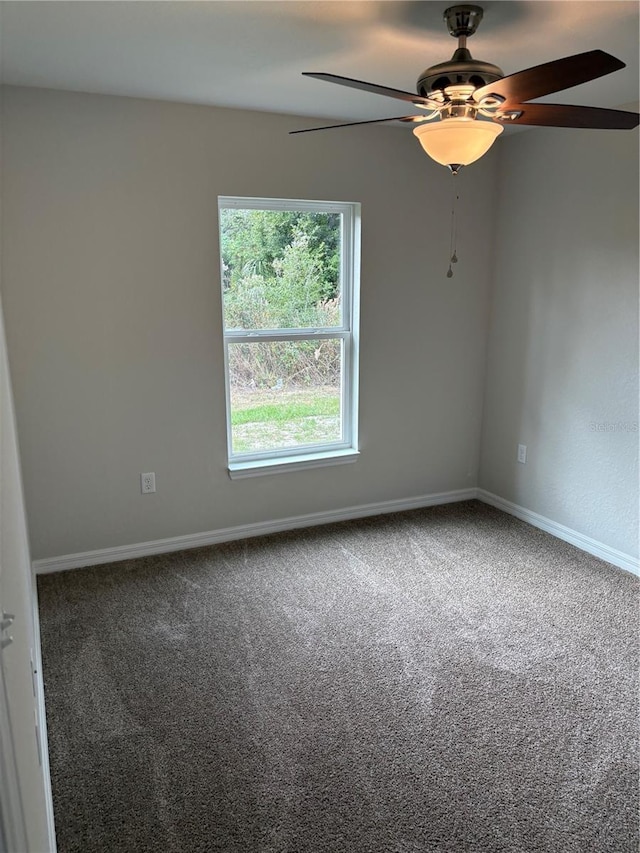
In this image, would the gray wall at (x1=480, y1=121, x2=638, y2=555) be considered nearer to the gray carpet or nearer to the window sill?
the gray carpet

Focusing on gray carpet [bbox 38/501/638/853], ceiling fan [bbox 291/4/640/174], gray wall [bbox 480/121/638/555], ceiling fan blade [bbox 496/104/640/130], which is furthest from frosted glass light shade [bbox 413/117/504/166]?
gray carpet [bbox 38/501/638/853]

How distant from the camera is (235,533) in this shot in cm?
362

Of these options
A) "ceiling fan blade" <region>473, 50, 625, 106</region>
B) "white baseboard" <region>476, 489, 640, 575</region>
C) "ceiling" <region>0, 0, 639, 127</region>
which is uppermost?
"ceiling" <region>0, 0, 639, 127</region>

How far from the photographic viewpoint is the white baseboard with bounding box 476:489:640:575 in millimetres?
3260

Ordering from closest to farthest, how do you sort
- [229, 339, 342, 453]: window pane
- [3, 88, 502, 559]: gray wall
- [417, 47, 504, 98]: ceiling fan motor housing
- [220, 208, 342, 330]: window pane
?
[417, 47, 504, 98]: ceiling fan motor housing, [3, 88, 502, 559]: gray wall, [220, 208, 342, 330]: window pane, [229, 339, 342, 453]: window pane

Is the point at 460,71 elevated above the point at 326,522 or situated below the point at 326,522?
above

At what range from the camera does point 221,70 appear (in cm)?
244

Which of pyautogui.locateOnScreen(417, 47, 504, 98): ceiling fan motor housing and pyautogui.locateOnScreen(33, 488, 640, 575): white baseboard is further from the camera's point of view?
pyautogui.locateOnScreen(33, 488, 640, 575): white baseboard

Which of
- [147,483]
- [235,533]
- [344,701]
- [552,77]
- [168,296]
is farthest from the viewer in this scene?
[235,533]

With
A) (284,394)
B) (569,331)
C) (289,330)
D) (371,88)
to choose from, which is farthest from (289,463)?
(371,88)

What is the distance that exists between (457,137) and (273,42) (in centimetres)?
84

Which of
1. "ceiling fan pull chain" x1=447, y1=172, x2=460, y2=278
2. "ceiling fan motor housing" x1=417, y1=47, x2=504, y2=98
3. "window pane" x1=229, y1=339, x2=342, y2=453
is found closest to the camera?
"ceiling fan motor housing" x1=417, y1=47, x2=504, y2=98

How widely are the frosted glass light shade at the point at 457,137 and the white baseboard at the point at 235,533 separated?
2.44 metres

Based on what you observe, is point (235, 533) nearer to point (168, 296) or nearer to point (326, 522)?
point (326, 522)
